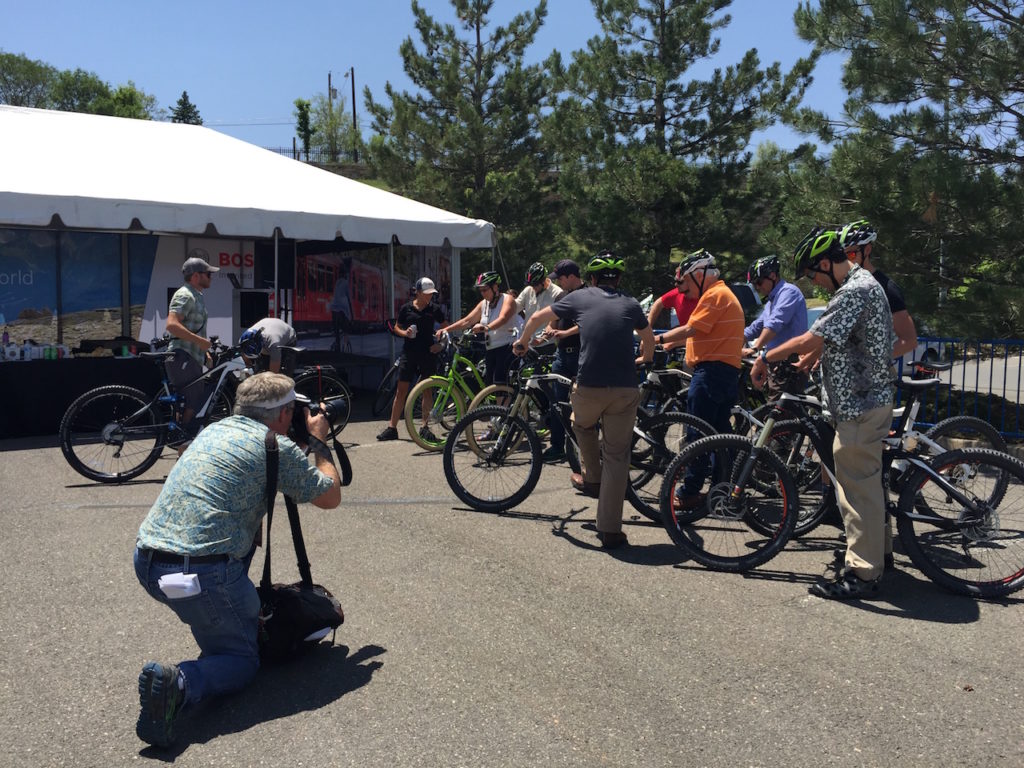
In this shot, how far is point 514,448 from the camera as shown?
7020 mm

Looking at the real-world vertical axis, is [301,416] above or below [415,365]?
above

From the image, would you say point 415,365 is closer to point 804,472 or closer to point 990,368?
point 804,472

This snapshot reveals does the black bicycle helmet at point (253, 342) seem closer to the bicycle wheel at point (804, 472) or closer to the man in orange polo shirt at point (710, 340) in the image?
the man in orange polo shirt at point (710, 340)

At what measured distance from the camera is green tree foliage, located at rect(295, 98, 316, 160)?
3120 inches

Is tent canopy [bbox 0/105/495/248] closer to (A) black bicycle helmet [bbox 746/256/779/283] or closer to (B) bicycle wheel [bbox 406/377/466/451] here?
(B) bicycle wheel [bbox 406/377/466/451]

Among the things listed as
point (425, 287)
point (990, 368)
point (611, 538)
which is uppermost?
point (425, 287)

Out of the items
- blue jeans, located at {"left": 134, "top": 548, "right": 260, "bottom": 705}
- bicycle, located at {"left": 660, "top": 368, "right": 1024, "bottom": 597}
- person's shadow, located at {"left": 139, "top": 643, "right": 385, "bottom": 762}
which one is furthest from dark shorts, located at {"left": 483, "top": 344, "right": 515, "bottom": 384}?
blue jeans, located at {"left": 134, "top": 548, "right": 260, "bottom": 705}

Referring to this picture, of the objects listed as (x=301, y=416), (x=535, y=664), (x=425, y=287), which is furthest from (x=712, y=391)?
(x=425, y=287)

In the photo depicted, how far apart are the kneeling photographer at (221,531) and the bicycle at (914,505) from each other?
2.57 meters

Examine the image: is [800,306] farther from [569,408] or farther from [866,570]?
[866,570]

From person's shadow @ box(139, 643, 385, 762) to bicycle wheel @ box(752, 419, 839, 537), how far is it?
2709 mm

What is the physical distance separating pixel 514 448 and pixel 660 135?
1481 cm

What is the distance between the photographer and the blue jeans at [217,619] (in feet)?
12.2

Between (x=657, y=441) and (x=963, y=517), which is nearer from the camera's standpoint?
(x=963, y=517)
